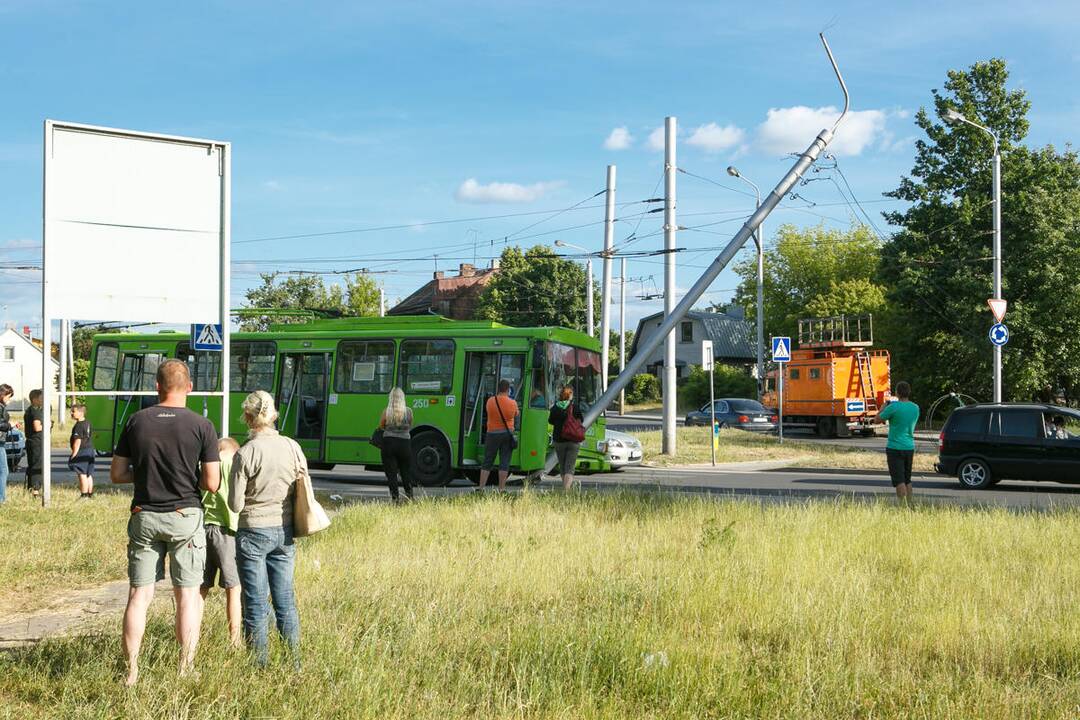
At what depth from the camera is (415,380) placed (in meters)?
20.6

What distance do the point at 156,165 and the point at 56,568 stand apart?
630 centimetres

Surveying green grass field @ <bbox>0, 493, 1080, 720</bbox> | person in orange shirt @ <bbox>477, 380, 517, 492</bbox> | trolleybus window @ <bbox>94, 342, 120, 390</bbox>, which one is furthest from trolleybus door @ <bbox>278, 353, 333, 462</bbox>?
green grass field @ <bbox>0, 493, 1080, 720</bbox>

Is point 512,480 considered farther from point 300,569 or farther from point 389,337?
point 300,569

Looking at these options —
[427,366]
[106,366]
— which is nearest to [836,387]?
A: [427,366]

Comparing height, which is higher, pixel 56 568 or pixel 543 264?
pixel 543 264

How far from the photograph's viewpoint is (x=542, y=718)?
17.7 ft

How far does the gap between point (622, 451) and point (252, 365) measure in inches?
307

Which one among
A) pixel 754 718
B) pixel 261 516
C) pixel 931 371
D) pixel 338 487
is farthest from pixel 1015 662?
pixel 931 371

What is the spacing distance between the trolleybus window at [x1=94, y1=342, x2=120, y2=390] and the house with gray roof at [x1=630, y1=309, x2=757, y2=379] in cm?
5928

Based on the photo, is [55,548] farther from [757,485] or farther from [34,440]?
[757,485]

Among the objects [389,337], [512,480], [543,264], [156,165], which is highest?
[543,264]

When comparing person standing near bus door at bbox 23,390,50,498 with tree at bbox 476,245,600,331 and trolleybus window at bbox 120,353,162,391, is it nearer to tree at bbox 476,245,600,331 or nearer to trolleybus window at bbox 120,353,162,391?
trolleybus window at bbox 120,353,162,391

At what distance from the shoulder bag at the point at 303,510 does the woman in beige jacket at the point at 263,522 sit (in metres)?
0.03

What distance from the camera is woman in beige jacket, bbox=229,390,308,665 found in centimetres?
634
